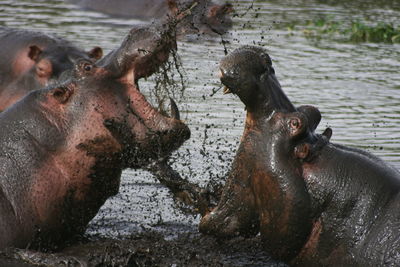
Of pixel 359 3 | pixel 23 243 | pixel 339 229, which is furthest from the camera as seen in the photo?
pixel 359 3

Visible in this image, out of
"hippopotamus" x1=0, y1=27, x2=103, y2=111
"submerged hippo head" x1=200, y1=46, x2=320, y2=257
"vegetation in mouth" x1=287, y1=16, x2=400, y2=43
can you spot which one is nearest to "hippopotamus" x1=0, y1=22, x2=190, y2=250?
"submerged hippo head" x1=200, y1=46, x2=320, y2=257

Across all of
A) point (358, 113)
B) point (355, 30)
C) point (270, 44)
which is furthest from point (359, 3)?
point (358, 113)

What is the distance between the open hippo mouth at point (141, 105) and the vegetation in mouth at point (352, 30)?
9201 millimetres

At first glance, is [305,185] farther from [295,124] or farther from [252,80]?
[252,80]

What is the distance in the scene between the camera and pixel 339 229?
511 centimetres

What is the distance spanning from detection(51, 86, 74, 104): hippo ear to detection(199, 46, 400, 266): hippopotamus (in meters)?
1.17

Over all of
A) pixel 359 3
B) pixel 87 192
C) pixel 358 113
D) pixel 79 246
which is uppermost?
pixel 87 192

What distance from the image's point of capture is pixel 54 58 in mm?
10000

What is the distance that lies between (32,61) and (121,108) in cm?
449

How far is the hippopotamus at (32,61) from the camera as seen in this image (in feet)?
32.5

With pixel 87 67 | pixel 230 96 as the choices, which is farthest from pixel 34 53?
pixel 87 67

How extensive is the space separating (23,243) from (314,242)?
1711mm

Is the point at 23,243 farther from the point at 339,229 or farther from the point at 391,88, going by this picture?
the point at 391,88

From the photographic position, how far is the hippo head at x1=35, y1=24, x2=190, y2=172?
5.90 metres
